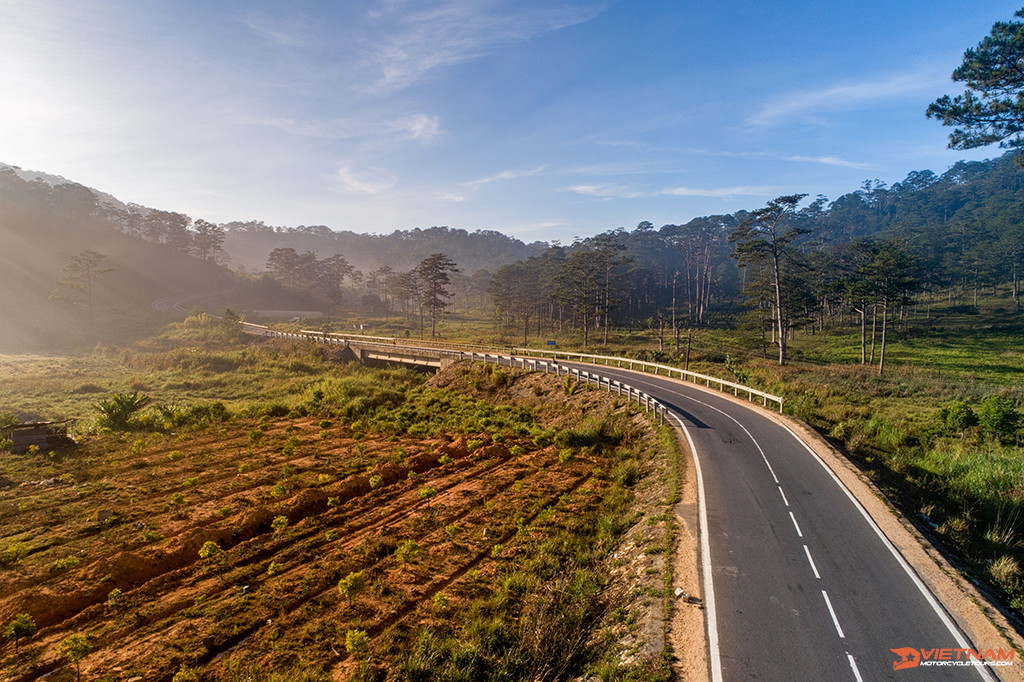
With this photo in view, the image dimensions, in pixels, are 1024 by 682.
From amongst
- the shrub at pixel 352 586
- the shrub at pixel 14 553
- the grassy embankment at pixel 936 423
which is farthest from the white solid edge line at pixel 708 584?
the shrub at pixel 14 553

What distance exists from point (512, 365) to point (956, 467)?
1002 inches

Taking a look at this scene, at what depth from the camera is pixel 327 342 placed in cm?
5497

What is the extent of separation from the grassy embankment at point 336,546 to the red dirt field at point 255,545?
0.06 meters

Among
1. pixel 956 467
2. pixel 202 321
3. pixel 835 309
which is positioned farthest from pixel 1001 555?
pixel 835 309

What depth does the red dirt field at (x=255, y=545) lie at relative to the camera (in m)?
8.83

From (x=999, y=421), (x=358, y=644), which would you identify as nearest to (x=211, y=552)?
(x=358, y=644)

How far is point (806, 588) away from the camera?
949 cm

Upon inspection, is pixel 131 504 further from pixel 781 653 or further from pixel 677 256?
pixel 677 256

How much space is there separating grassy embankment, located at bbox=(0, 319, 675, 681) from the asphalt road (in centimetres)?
147

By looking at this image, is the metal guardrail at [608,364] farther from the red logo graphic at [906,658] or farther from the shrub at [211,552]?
the shrub at [211,552]

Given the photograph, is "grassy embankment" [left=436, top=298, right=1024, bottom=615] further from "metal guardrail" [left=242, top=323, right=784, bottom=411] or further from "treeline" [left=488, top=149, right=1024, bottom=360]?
"treeline" [left=488, top=149, right=1024, bottom=360]

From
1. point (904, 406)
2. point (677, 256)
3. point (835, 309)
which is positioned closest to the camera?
point (904, 406)

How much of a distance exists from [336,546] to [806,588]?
1156 cm

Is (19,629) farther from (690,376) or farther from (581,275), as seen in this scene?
(581,275)
